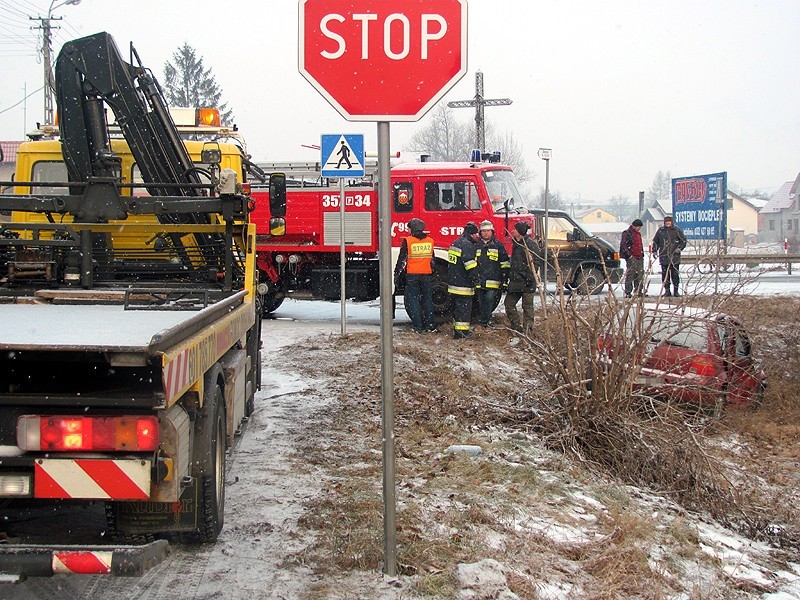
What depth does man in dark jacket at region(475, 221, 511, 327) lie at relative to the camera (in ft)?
42.1

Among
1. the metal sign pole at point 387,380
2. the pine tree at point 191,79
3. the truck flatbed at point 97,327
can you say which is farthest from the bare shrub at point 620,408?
the pine tree at point 191,79

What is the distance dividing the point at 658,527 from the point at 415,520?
1.57m

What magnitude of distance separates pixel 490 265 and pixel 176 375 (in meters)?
9.75

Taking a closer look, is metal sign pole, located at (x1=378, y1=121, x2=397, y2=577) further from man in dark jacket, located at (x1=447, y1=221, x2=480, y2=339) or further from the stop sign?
man in dark jacket, located at (x1=447, y1=221, x2=480, y2=339)

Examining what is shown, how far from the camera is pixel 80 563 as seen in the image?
3189mm

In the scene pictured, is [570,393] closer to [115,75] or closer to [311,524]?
[311,524]

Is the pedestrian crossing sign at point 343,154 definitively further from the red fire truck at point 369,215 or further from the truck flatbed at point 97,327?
the truck flatbed at point 97,327

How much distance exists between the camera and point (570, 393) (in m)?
7.16

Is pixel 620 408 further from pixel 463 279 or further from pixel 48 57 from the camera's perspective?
pixel 48 57

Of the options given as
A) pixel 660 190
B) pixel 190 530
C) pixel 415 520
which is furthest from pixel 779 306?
pixel 660 190

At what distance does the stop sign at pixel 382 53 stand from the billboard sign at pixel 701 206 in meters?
13.0

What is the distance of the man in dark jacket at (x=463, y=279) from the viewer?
12461mm

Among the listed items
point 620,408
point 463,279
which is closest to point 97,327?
point 620,408

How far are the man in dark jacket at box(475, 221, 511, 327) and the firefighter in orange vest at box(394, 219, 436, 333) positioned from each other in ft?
2.62
